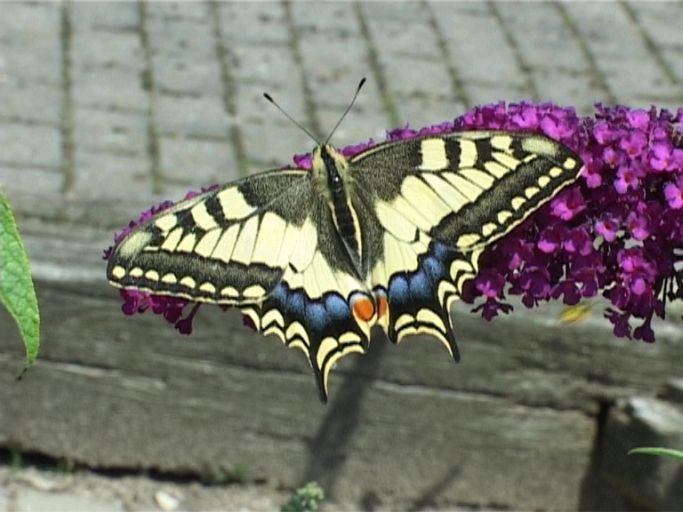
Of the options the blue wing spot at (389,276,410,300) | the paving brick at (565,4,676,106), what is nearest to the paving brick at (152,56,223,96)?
the paving brick at (565,4,676,106)

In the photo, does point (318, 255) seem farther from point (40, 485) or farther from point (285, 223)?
point (40, 485)

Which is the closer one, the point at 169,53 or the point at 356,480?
the point at 356,480

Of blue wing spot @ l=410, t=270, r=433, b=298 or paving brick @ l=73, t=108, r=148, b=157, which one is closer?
blue wing spot @ l=410, t=270, r=433, b=298

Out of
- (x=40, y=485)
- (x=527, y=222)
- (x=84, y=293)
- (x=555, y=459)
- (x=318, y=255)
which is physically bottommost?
(x=40, y=485)

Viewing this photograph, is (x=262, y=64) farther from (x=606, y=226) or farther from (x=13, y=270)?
(x=13, y=270)

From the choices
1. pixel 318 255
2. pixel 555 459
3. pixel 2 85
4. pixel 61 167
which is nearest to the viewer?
pixel 318 255

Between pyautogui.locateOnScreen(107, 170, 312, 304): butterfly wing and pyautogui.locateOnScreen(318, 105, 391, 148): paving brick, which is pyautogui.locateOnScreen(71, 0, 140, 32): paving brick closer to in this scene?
pyautogui.locateOnScreen(318, 105, 391, 148): paving brick

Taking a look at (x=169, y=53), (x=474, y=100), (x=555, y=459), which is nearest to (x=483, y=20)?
(x=474, y=100)
